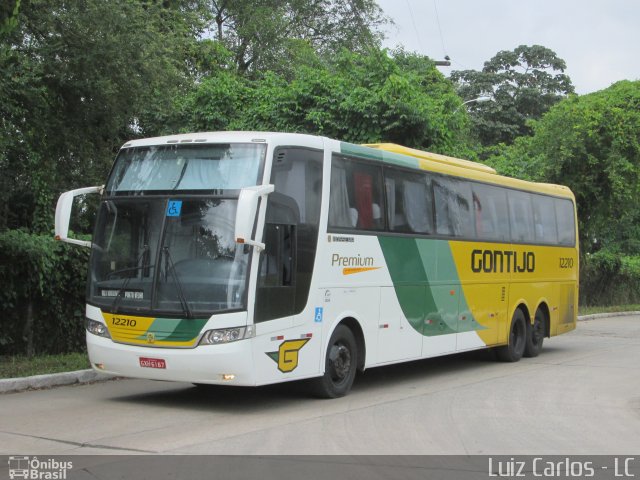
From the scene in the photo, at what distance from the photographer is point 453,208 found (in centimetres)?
1384

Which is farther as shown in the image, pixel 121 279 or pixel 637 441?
pixel 121 279

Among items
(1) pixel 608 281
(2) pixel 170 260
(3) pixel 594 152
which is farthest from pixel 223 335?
(1) pixel 608 281

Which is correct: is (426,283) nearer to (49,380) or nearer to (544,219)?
(544,219)

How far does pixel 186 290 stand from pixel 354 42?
1296 inches

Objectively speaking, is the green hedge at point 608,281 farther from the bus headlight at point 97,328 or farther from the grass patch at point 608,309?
the bus headlight at point 97,328

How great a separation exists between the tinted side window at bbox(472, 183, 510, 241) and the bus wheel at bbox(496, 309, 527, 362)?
1.80m

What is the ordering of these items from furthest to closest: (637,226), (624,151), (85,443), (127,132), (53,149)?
(637,226) < (624,151) < (127,132) < (53,149) < (85,443)

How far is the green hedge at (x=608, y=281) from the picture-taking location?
32969 millimetres

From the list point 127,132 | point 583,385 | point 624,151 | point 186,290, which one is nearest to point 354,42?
point 624,151

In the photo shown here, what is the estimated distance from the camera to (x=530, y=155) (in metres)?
29.5

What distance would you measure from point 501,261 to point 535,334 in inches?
104

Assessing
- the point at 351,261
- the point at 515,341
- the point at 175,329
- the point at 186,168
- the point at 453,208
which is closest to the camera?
the point at 175,329

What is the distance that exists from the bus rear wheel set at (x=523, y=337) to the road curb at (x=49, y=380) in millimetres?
7885
